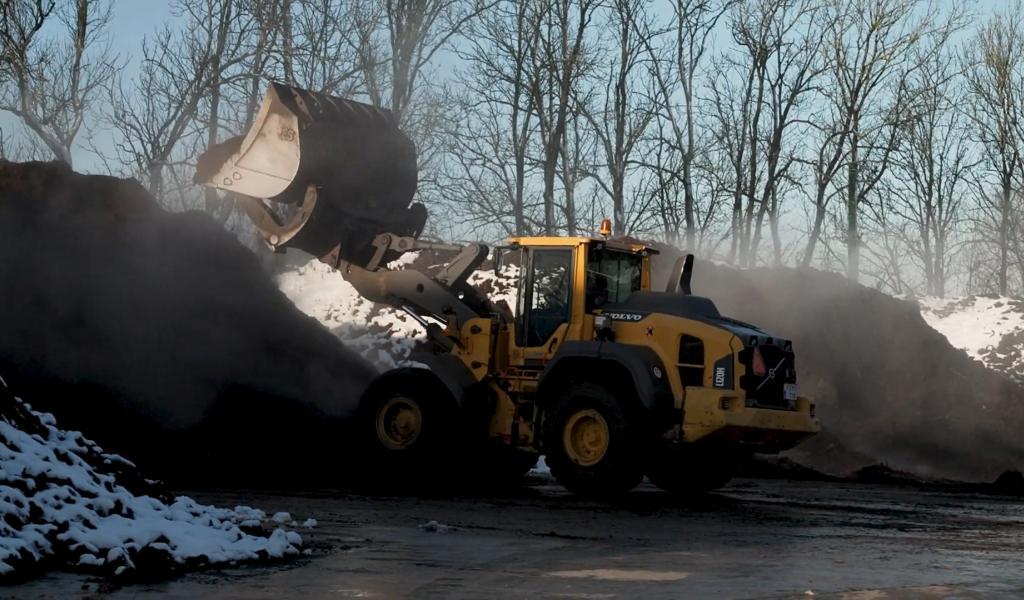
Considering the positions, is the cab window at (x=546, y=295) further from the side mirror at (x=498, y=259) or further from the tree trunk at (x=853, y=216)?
the tree trunk at (x=853, y=216)

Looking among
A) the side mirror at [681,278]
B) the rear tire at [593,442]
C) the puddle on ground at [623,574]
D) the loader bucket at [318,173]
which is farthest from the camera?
the side mirror at [681,278]

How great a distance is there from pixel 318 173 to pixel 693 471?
19.7 feet

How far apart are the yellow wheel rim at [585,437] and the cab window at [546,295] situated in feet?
3.86

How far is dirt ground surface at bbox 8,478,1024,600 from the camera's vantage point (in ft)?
27.5

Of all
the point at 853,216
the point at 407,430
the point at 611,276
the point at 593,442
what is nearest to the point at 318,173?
the point at 407,430

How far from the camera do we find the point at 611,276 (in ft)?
53.3

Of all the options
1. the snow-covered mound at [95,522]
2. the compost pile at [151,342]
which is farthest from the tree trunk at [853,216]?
the snow-covered mound at [95,522]

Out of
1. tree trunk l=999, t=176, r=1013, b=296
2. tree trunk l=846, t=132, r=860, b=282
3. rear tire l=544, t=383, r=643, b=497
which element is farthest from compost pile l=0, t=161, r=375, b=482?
tree trunk l=999, t=176, r=1013, b=296

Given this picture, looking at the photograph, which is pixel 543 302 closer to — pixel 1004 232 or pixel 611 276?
pixel 611 276

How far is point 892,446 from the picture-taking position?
1027 inches

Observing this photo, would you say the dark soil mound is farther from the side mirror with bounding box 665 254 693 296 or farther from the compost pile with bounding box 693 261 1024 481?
the side mirror with bounding box 665 254 693 296

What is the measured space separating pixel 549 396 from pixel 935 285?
40.0 meters

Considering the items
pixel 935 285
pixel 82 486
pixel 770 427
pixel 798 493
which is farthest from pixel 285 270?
pixel 935 285

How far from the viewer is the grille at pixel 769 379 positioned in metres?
15.2
